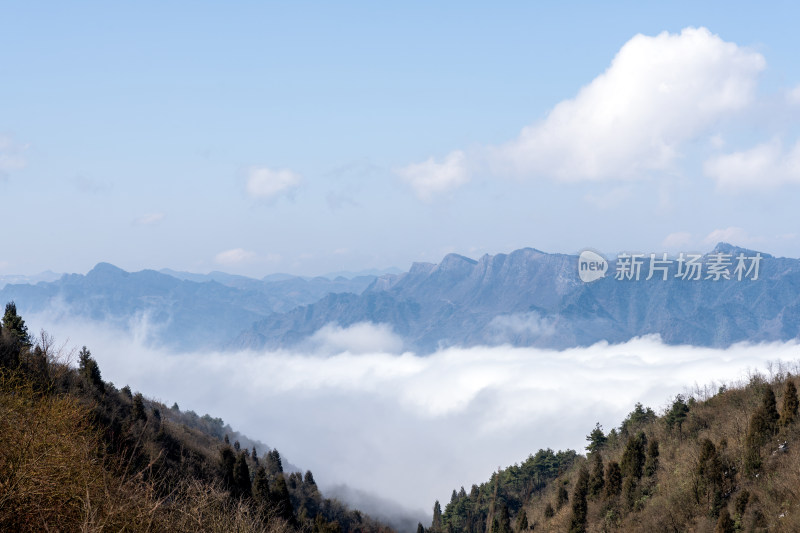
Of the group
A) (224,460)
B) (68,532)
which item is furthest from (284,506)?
(68,532)

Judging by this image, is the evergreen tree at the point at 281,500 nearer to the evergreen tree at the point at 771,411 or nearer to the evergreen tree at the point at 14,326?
the evergreen tree at the point at 14,326

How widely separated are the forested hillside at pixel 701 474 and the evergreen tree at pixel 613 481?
0.36ft

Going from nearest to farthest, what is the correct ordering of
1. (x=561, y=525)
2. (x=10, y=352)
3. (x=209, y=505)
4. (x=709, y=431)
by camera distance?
(x=209, y=505) → (x=10, y=352) → (x=709, y=431) → (x=561, y=525)

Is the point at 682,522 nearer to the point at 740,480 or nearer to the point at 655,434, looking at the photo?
the point at 740,480

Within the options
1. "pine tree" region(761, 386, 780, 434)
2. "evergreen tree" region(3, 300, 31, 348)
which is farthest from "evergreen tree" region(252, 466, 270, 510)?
"pine tree" region(761, 386, 780, 434)

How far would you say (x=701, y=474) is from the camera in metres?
49.0

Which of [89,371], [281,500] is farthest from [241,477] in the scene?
[89,371]

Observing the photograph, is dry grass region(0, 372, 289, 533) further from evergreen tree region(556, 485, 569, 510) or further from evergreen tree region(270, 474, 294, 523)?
evergreen tree region(556, 485, 569, 510)

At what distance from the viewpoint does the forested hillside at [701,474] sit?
43281 millimetres

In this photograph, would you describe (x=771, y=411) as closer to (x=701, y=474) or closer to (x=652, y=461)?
(x=701, y=474)

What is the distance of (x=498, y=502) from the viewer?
11831cm

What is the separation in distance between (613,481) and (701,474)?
17.2 meters

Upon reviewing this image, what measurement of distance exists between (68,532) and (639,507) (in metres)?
57.7

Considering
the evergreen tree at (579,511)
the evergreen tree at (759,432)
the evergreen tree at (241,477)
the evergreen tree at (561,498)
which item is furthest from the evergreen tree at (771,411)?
the evergreen tree at (241,477)
